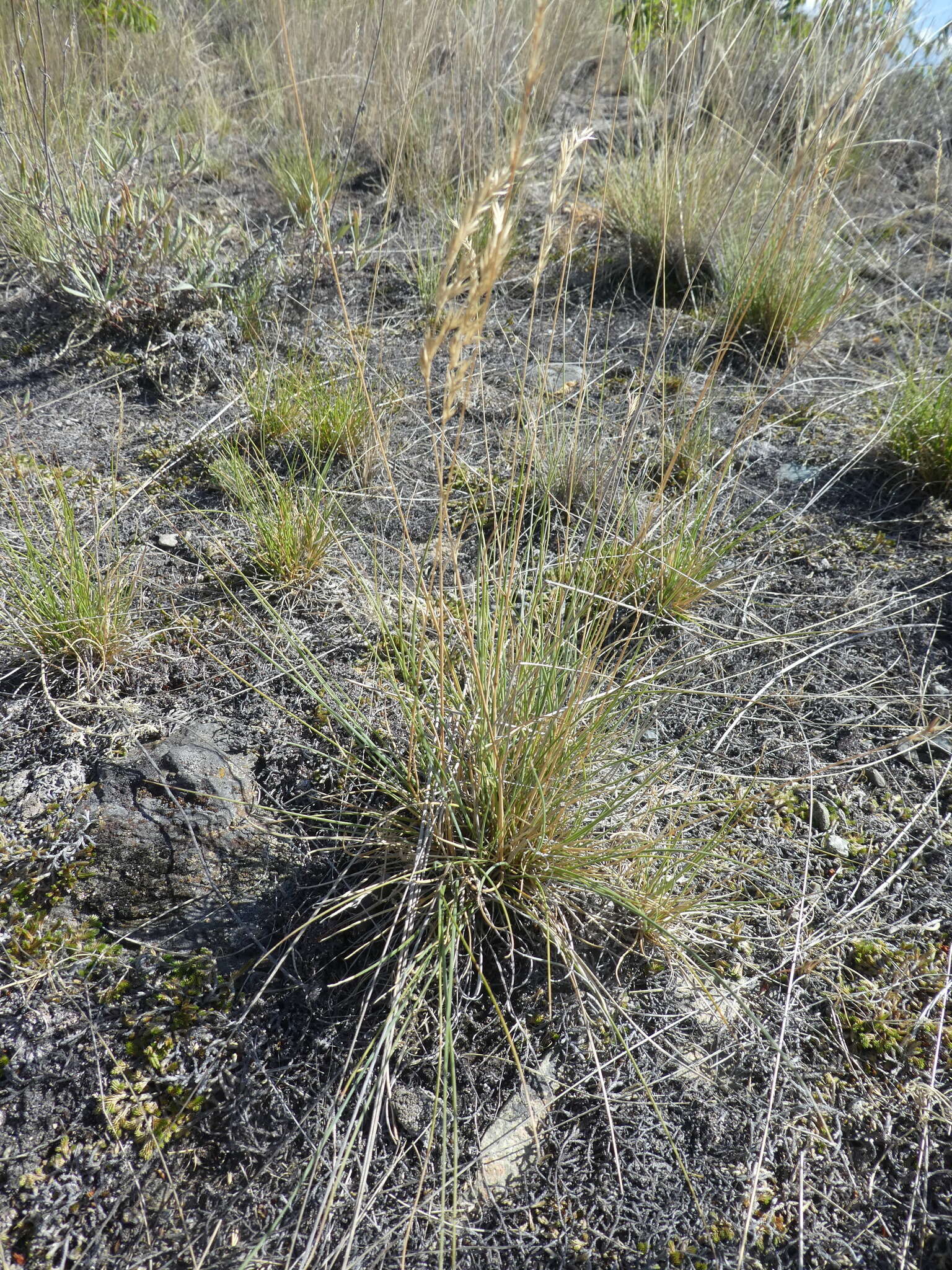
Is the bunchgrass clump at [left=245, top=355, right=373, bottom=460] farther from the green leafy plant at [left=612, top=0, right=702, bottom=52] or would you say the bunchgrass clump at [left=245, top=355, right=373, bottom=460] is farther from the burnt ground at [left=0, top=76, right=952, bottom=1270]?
the green leafy plant at [left=612, top=0, right=702, bottom=52]

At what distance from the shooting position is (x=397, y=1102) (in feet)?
3.86

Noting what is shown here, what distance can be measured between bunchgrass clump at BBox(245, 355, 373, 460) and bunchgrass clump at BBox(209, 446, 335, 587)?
0.20 m

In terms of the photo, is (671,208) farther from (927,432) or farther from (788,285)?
(927,432)

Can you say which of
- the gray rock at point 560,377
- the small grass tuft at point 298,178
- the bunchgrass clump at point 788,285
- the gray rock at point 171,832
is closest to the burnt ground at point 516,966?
the gray rock at point 171,832

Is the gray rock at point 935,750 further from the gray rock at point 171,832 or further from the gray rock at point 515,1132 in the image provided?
the gray rock at point 171,832

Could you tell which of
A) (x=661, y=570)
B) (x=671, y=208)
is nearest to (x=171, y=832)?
(x=661, y=570)

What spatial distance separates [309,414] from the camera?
7.43ft

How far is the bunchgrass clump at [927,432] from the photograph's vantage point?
2217 mm

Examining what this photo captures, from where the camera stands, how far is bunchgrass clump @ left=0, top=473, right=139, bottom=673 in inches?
65.1

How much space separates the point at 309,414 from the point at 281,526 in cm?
52

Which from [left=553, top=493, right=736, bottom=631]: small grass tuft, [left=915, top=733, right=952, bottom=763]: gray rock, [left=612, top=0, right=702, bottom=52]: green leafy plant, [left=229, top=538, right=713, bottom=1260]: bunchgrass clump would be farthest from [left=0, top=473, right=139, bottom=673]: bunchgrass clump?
[left=612, top=0, right=702, bottom=52]: green leafy plant

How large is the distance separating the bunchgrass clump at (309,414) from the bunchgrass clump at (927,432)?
163 cm

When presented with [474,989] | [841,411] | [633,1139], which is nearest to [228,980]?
[474,989]

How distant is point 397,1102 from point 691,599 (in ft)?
4.27
